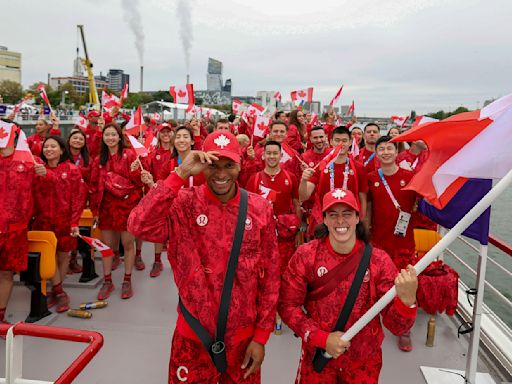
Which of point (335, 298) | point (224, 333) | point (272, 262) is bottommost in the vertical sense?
point (224, 333)

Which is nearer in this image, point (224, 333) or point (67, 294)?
point (224, 333)

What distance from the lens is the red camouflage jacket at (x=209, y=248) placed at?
1912 millimetres

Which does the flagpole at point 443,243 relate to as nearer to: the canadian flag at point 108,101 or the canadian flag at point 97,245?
the canadian flag at point 97,245

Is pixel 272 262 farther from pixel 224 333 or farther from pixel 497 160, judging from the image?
pixel 497 160

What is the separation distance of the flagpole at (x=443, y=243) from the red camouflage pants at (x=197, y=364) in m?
0.53

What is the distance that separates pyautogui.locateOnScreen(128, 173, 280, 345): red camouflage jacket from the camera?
6.27 ft

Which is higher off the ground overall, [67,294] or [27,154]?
[27,154]

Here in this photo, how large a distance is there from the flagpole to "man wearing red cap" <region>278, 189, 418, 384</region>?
10 cm

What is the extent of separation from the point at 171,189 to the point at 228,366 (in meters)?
0.92

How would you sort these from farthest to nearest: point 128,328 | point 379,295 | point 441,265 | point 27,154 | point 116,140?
point 116,140 → point 128,328 → point 27,154 → point 441,265 → point 379,295

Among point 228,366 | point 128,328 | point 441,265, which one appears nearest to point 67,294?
point 128,328

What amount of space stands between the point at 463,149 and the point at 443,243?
1.96 feet

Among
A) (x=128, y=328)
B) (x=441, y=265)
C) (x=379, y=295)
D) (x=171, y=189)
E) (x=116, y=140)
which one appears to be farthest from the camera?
(x=116, y=140)

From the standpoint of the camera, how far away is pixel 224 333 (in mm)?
1925
